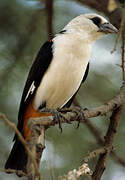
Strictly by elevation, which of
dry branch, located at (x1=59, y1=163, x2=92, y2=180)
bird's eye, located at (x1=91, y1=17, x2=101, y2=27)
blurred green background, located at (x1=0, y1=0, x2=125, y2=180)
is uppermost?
bird's eye, located at (x1=91, y1=17, x2=101, y2=27)

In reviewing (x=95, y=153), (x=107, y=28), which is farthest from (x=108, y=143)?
(x=107, y=28)

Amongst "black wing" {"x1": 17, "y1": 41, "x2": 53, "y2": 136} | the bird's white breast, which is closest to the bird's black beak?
the bird's white breast

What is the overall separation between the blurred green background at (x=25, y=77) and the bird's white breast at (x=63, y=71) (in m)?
0.71

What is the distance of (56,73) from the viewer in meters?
3.88

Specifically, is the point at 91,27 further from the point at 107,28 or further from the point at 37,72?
the point at 37,72

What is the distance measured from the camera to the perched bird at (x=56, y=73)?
389cm

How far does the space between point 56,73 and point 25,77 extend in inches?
52.7

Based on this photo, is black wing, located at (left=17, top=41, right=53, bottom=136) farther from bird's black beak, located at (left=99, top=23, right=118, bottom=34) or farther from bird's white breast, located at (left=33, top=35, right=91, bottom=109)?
bird's black beak, located at (left=99, top=23, right=118, bottom=34)

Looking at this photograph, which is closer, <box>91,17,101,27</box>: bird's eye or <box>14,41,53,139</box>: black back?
<box>14,41,53,139</box>: black back

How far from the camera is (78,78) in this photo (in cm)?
396

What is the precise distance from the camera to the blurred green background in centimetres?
483

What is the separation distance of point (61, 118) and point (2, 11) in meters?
2.68

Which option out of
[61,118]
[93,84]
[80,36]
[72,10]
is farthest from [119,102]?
[72,10]

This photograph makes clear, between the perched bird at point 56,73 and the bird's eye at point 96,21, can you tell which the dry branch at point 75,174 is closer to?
the perched bird at point 56,73
